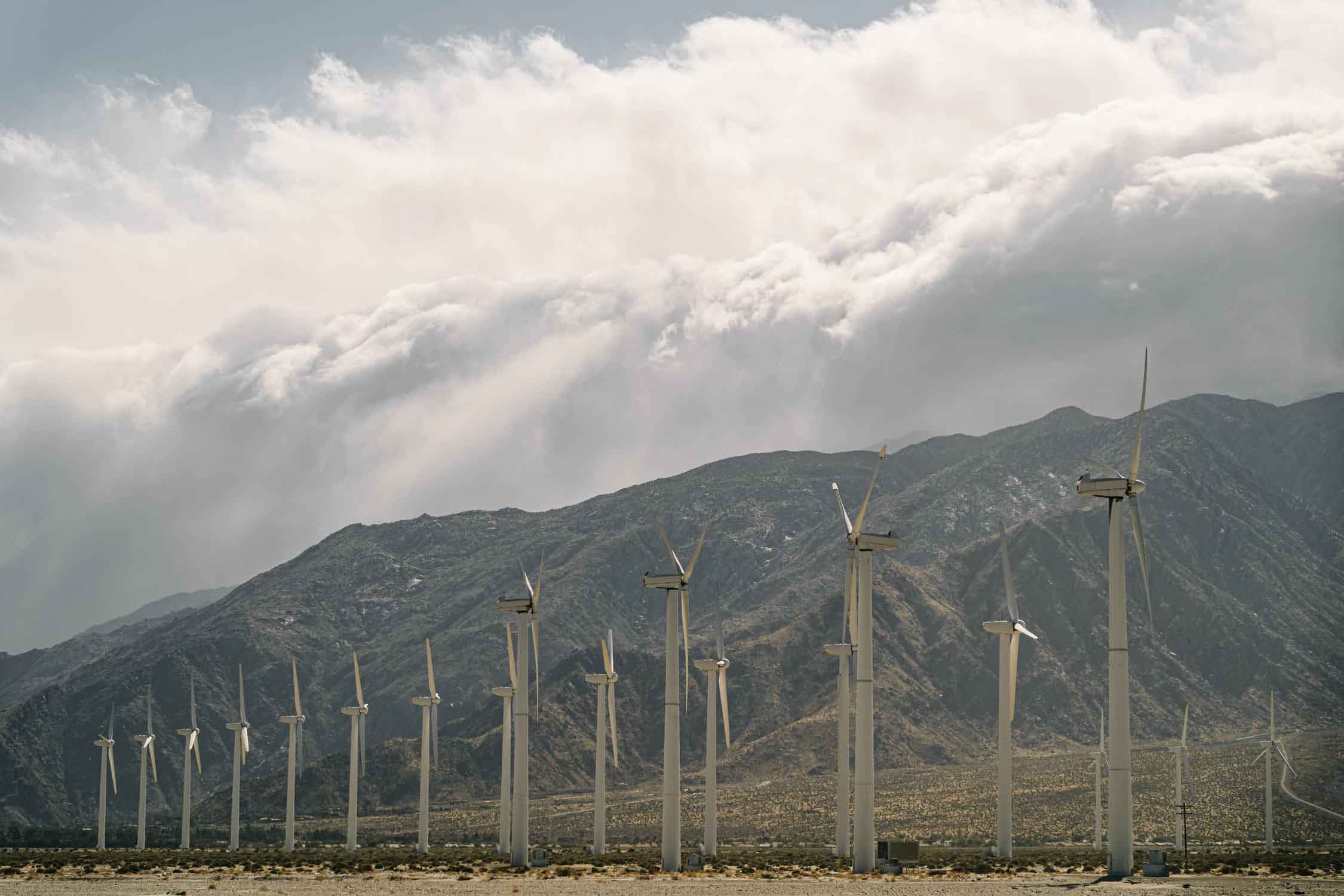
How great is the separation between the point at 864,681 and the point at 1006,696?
46.3ft

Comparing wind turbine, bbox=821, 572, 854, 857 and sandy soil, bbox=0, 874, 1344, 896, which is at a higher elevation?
wind turbine, bbox=821, 572, 854, 857

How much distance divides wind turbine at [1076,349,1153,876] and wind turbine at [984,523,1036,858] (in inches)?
432

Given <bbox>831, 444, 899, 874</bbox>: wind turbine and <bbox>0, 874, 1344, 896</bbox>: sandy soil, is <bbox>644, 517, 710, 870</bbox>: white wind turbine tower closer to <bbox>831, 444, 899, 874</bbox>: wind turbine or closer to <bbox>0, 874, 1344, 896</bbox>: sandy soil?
<bbox>0, 874, 1344, 896</bbox>: sandy soil

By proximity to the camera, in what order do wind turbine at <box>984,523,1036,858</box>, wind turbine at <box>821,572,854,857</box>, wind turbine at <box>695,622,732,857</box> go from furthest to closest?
wind turbine at <box>695,622,732,857</box> < wind turbine at <box>821,572,854,857</box> < wind turbine at <box>984,523,1036,858</box>

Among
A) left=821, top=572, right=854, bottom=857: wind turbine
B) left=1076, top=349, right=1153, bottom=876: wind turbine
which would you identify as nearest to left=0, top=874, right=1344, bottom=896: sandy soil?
left=1076, top=349, right=1153, bottom=876: wind turbine

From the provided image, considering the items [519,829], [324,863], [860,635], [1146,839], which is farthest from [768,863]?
[1146,839]

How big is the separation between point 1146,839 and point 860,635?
8498 cm

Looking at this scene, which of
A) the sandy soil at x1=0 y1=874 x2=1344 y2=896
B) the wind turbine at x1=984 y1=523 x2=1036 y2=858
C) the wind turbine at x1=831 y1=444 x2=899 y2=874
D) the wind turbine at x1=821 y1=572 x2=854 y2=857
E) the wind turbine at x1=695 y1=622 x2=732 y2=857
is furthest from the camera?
the wind turbine at x1=695 y1=622 x2=732 y2=857

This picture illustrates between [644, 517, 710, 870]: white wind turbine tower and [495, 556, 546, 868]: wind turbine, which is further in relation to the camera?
[495, 556, 546, 868]: wind turbine

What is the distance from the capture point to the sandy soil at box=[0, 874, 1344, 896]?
6869 centimetres

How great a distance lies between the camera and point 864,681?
255 ft

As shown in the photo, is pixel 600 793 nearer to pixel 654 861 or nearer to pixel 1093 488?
pixel 654 861

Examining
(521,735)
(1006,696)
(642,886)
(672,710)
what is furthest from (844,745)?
(642,886)

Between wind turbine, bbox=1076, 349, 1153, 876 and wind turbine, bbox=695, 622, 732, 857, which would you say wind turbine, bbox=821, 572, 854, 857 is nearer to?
wind turbine, bbox=695, 622, 732, 857
